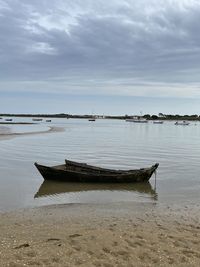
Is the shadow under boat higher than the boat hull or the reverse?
the reverse

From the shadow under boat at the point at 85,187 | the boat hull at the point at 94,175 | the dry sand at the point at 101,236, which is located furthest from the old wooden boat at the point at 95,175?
the dry sand at the point at 101,236

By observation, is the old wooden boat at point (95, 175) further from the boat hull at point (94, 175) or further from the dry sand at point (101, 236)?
the dry sand at point (101, 236)

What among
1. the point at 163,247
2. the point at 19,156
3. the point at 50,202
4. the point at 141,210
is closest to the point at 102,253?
the point at 163,247

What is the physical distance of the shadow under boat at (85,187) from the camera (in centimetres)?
1969

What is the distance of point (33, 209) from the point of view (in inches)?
600

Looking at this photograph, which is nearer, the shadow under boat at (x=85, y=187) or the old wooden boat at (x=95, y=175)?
the shadow under boat at (x=85, y=187)

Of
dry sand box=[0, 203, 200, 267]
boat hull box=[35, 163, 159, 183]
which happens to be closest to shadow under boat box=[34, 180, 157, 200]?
boat hull box=[35, 163, 159, 183]

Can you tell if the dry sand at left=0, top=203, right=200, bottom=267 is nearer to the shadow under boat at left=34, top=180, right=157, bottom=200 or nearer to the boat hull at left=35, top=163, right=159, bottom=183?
the shadow under boat at left=34, top=180, right=157, bottom=200

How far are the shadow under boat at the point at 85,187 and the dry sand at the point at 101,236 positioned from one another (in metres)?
4.00

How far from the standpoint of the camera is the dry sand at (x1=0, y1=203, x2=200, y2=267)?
27.5ft

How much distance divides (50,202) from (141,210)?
13.0 ft

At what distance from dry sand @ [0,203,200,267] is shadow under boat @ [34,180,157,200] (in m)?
4.00

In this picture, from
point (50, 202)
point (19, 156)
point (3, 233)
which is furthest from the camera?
point (19, 156)

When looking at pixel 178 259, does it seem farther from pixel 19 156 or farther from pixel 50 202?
pixel 19 156
